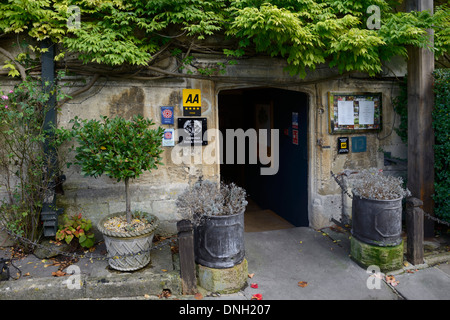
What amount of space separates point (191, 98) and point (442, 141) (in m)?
3.90

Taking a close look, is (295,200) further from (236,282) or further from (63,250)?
(63,250)

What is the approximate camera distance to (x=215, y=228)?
4254 millimetres

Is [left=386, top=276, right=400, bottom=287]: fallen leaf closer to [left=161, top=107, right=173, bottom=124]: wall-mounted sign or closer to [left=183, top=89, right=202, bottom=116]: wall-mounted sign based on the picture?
[left=183, top=89, right=202, bottom=116]: wall-mounted sign

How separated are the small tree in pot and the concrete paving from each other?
39 centimetres

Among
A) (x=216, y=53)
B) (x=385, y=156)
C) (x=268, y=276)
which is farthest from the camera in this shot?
(x=385, y=156)

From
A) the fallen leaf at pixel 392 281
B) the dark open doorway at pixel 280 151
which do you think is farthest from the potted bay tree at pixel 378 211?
the dark open doorway at pixel 280 151

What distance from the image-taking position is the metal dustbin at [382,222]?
4734 millimetres

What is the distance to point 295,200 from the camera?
687cm

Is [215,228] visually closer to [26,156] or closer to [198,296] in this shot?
[198,296]

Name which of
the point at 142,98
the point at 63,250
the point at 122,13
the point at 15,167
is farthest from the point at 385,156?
the point at 15,167

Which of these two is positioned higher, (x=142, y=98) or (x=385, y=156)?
(x=142, y=98)

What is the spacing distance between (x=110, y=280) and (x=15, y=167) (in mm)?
2228

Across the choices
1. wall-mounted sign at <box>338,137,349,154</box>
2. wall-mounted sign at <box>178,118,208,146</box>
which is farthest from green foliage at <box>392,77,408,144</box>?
wall-mounted sign at <box>178,118,208,146</box>
